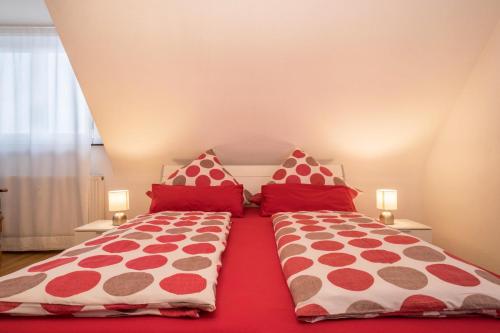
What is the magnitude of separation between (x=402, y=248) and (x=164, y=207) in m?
1.58

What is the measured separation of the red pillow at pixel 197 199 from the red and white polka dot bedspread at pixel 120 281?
85 centimetres

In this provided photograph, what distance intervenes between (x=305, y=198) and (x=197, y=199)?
788 mm

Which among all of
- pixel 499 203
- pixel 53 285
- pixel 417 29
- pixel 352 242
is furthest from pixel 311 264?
pixel 417 29

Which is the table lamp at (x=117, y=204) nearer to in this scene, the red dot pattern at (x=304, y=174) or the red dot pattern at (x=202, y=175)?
the red dot pattern at (x=202, y=175)

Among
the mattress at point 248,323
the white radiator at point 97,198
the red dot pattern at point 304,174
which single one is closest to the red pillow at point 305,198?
the red dot pattern at point 304,174

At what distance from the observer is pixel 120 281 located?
0.96m

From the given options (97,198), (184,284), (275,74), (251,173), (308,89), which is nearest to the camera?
(184,284)

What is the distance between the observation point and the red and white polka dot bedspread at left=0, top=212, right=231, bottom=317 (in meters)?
0.88

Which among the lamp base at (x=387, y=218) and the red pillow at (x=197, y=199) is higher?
the red pillow at (x=197, y=199)

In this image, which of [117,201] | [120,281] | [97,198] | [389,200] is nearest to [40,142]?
[97,198]

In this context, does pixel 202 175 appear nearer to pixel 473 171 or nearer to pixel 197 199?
pixel 197 199

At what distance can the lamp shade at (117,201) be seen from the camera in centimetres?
251

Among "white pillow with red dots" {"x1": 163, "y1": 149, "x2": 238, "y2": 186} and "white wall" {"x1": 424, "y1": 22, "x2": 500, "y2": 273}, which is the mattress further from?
"white wall" {"x1": 424, "y1": 22, "x2": 500, "y2": 273}

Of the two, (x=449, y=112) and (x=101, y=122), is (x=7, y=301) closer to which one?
(x=101, y=122)
